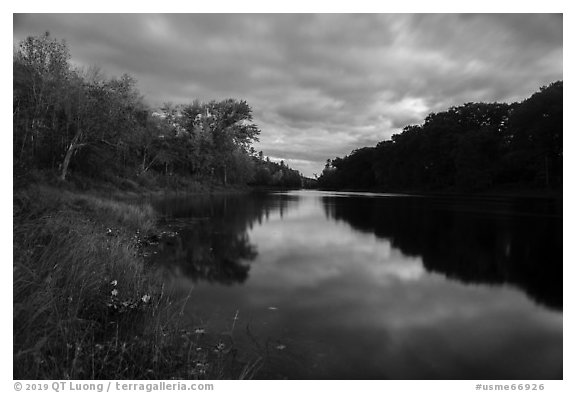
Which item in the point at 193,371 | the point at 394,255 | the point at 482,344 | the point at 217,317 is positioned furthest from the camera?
the point at 394,255

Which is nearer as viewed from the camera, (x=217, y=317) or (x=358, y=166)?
(x=217, y=317)

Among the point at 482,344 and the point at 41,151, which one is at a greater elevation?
the point at 41,151

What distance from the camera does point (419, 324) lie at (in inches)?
258

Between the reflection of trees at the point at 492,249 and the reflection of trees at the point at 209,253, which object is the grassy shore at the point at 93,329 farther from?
the reflection of trees at the point at 492,249

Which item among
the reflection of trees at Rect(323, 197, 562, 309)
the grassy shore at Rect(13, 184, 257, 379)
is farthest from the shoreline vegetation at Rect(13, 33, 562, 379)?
the reflection of trees at Rect(323, 197, 562, 309)

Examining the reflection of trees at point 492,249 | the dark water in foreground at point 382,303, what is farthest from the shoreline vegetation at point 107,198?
the reflection of trees at point 492,249

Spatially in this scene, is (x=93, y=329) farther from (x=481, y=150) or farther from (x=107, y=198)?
(x=481, y=150)

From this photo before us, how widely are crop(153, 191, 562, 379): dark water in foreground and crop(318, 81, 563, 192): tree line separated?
56938 millimetres

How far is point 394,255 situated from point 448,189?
8460 cm

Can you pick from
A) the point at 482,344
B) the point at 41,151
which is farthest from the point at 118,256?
the point at 41,151

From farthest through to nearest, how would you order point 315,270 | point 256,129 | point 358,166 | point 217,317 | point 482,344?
1. point 358,166
2. point 256,129
3. point 315,270
4. point 217,317
5. point 482,344

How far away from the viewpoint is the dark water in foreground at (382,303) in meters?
5.11

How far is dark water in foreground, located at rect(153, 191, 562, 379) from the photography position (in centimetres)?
511
